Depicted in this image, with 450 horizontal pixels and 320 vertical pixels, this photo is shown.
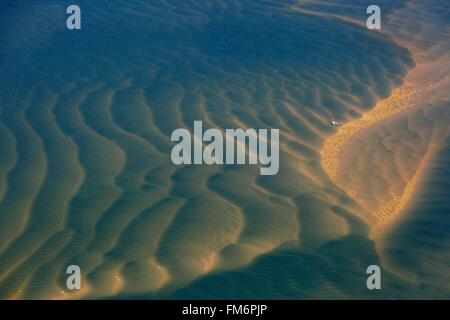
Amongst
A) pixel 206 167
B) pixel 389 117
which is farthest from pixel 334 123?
pixel 206 167

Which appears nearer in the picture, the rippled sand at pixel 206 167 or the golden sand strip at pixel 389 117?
the rippled sand at pixel 206 167

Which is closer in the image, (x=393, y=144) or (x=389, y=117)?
(x=393, y=144)

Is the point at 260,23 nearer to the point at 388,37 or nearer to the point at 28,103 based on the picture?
the point at 388,37

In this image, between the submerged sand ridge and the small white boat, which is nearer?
the submerged sand ridge

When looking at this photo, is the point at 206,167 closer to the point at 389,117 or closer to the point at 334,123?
the point at 334,123

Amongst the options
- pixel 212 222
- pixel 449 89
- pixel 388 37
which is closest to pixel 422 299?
pixel 212 222

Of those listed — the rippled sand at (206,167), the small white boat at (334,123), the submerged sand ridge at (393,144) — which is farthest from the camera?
the small white boat at (334,123)

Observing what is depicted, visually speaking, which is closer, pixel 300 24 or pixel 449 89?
pixel 449 89

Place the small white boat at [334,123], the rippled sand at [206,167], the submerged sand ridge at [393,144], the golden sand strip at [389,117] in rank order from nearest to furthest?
1. the rippled sand at [206,167]
2. the golden sand strip at [389,117]
3. the submerged sand ridge at [393,144]
4. the small white boat at [334,123]
